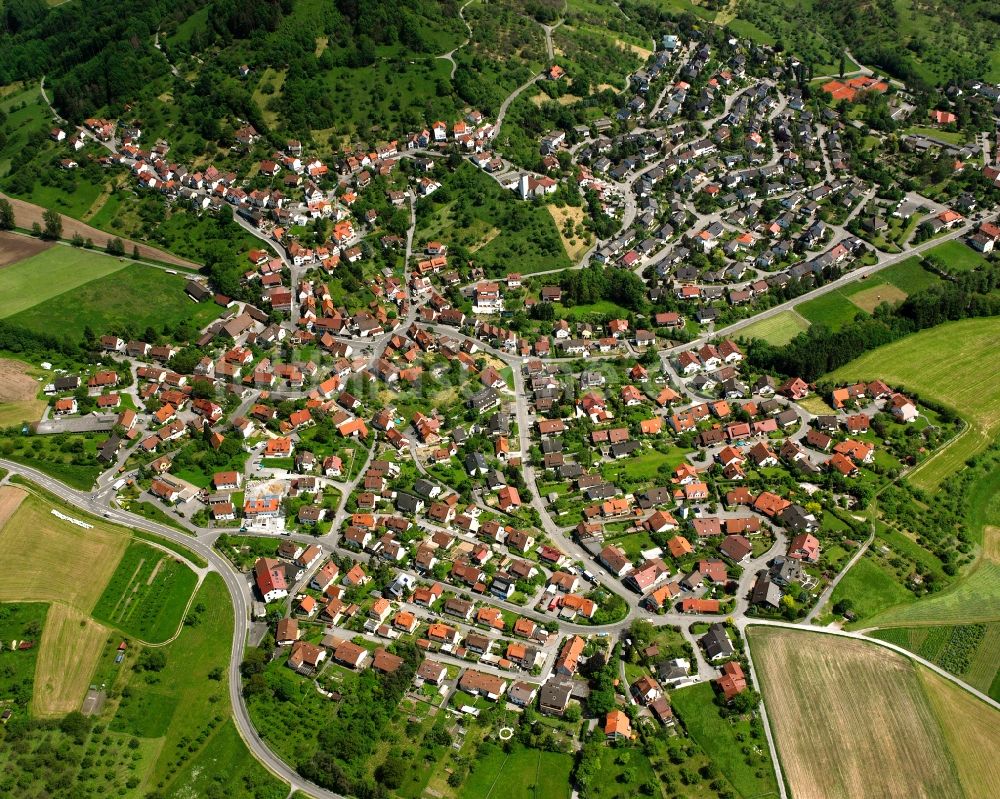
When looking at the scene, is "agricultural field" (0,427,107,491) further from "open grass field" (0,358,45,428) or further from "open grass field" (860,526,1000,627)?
"open grass field" (860,526,1000,627)

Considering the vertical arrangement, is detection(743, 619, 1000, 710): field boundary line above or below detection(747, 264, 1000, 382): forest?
below

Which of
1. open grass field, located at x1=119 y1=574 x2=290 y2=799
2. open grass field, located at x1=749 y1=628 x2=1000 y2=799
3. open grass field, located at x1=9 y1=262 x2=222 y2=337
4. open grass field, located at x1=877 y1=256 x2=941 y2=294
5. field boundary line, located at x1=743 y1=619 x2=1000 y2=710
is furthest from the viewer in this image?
open grass field, located at x1=877 y1=256 x2=941 y2=294

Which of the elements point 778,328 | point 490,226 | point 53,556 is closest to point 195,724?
point 53,556

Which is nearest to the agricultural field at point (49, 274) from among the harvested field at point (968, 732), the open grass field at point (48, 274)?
the open grass field at point (48, 274)

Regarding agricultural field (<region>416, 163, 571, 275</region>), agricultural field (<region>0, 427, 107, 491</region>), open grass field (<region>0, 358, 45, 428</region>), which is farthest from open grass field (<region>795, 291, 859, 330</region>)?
open grass field (<region>0, 358, 45, 428</region>)

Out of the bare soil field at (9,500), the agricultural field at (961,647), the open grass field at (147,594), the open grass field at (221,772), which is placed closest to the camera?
the open grass field at (221,772)

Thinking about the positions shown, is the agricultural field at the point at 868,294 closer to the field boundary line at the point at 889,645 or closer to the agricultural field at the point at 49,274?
the field boundary line at the point at 889,645

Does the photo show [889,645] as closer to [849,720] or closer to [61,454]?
[849,720]
